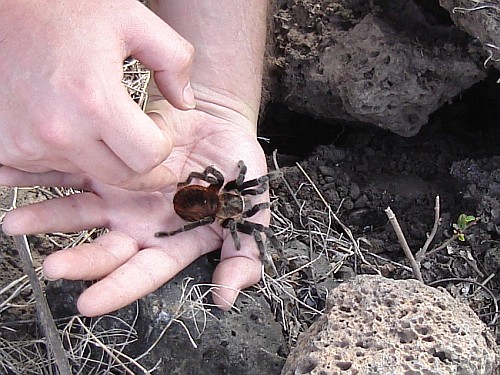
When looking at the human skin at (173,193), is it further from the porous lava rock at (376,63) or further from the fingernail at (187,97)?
the fingernail at (187,97)

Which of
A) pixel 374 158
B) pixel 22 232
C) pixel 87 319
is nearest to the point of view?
pixel 22 232

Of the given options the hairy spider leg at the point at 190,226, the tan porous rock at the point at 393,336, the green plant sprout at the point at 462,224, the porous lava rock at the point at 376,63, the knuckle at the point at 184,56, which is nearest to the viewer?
the tan porous rock at the point at 393,336

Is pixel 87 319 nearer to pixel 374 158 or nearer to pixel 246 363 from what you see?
pixel 246 363

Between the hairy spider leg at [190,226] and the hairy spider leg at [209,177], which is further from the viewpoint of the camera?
the hairy spider leg at [209,177]

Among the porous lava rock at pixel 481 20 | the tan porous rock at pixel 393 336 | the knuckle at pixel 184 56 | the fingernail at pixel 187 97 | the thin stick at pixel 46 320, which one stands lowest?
the thin stick at pixel 46 320

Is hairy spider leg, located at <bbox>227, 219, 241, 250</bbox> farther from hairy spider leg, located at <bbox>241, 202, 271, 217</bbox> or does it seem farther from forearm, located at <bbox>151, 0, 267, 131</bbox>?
forearm, located at <bbox>151, 0, 267, 131</bbox>

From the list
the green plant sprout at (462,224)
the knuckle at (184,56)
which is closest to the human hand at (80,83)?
the knuckle at (184,56)

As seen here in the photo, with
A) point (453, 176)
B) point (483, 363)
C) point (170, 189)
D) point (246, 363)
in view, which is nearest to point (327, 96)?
point (453, 176)

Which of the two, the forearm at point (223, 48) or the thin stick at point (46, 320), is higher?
the forearm at point (223, 48)
